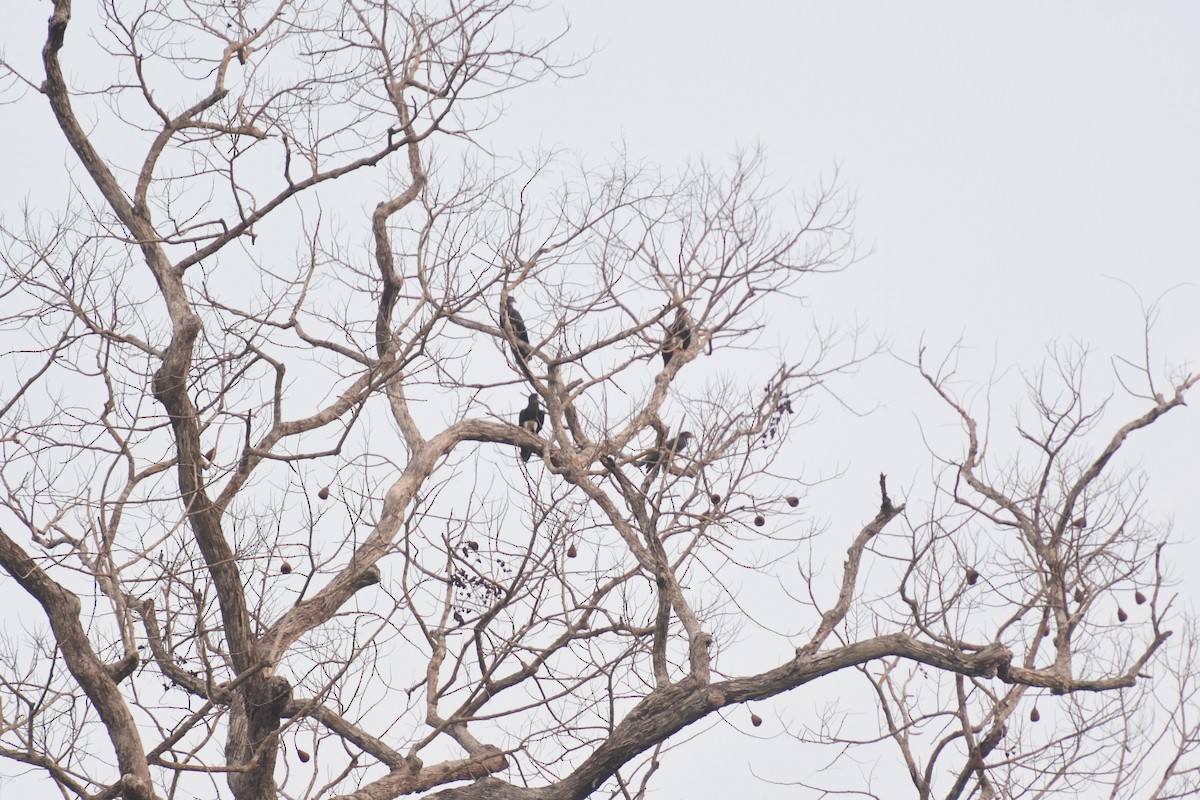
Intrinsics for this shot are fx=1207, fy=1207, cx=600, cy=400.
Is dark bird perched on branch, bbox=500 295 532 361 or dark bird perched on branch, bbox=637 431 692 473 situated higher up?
dark bird perched on branch, bbox=500 295 532 361

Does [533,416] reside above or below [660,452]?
above

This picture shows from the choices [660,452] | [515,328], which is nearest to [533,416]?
[515,328]

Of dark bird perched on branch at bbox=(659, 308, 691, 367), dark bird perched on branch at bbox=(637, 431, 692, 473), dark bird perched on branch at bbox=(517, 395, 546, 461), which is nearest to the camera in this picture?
dark bird perched on branch at bbox=(637, 431, 692, 473)

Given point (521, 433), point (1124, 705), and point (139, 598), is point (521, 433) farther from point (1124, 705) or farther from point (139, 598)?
point (1124, 705)

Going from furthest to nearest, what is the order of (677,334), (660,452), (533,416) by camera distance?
(533,416) < (677,334) < (660,452)

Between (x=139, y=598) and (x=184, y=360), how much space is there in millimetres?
1007

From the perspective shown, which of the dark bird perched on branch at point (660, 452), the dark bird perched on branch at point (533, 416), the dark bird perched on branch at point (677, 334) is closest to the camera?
the dark bird perched on branch at point (660, 452)

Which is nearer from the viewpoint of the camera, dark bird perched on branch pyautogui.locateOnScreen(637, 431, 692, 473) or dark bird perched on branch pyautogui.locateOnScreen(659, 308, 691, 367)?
dark bird perched on branch pyautogui.locateOnScreen(637, 431, 692, 473)

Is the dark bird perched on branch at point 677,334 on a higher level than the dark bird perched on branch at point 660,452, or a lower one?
higher

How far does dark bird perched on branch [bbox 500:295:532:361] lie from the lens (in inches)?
257

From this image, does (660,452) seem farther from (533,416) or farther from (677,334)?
(533,416)

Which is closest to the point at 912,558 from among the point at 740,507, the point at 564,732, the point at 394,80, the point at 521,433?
the point at 740,507

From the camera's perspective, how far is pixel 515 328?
7.05m

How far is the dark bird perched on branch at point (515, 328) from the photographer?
6527 millimetres
